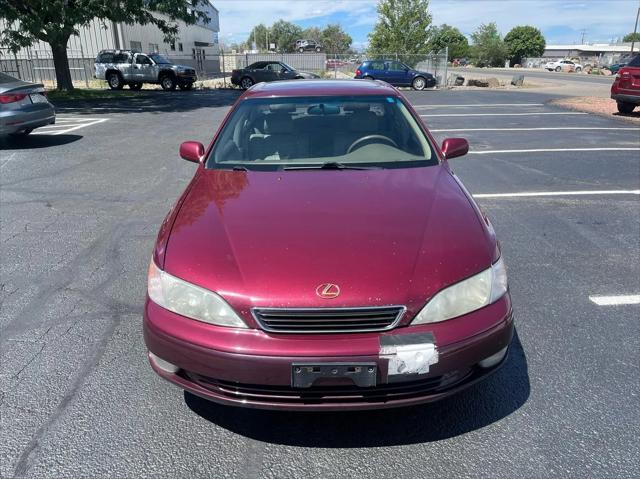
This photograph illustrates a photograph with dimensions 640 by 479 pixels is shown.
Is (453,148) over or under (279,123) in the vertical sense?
under

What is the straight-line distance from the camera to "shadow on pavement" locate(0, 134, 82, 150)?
9820 millimetres

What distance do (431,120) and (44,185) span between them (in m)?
10.5

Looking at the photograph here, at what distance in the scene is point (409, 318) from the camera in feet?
7.05

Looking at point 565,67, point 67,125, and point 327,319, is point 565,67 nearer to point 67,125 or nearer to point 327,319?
point 67,125

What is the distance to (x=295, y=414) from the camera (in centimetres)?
258

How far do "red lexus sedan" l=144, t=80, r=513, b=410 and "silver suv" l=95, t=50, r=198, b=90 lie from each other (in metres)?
24.6

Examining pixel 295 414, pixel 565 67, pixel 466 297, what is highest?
pixel 466 297

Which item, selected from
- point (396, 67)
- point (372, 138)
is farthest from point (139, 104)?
point (372, 138)

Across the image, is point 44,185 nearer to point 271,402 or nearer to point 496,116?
point 271,402

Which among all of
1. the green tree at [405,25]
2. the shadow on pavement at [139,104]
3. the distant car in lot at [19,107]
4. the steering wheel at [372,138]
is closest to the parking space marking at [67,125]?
the distant car in lot at [19,107]

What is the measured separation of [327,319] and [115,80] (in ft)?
88.6

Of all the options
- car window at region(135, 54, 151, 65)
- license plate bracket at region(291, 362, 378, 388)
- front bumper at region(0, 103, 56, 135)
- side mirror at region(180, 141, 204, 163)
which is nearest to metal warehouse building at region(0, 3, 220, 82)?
car window at region(135, 54, 151, 65)

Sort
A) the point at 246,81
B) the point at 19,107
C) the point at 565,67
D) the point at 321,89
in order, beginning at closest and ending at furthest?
the point at 321,89, the point at 19,107, the point at 246,81, the point at 565,67

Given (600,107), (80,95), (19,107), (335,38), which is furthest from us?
(335,38)
